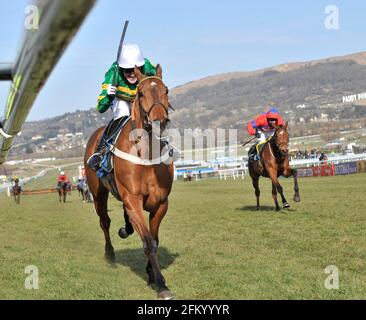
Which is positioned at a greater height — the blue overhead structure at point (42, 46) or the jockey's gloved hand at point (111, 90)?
the jockey's gloved hand at point (111, 90)

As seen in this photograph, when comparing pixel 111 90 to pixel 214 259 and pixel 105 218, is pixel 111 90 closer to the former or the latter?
pixel 105 218

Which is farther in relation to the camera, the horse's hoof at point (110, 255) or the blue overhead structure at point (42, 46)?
the horse's hoof at point (110, 255)

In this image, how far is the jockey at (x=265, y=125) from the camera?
15961 millimetres

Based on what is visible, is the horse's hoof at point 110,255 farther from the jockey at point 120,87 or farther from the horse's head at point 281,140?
the horse's head at point 281,140

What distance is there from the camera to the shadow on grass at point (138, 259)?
739cm

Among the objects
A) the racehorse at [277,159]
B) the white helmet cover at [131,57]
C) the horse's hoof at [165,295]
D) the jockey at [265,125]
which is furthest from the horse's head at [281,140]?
the horse's hoof at [165,295]

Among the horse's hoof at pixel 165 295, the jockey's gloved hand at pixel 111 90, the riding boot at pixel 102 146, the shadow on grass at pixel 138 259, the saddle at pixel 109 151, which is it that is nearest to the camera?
the horse's hoof at pixel 165 295

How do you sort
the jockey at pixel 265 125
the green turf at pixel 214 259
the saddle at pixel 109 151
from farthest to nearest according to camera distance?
the jockey at pixel 265 125 → the saddle at pixel 109 151 → the green turf at pixel 214 259

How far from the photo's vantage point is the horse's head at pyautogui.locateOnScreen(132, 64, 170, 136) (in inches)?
217

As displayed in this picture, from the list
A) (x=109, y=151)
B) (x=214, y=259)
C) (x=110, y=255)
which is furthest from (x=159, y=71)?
(x=110, y=255)

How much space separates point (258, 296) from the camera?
16.9 ft

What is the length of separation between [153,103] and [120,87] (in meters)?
1.65

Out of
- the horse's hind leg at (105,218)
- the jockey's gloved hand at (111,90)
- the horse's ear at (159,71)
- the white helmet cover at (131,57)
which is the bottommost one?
the horse's hind leg at (105,218)

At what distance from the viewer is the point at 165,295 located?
535 cm
